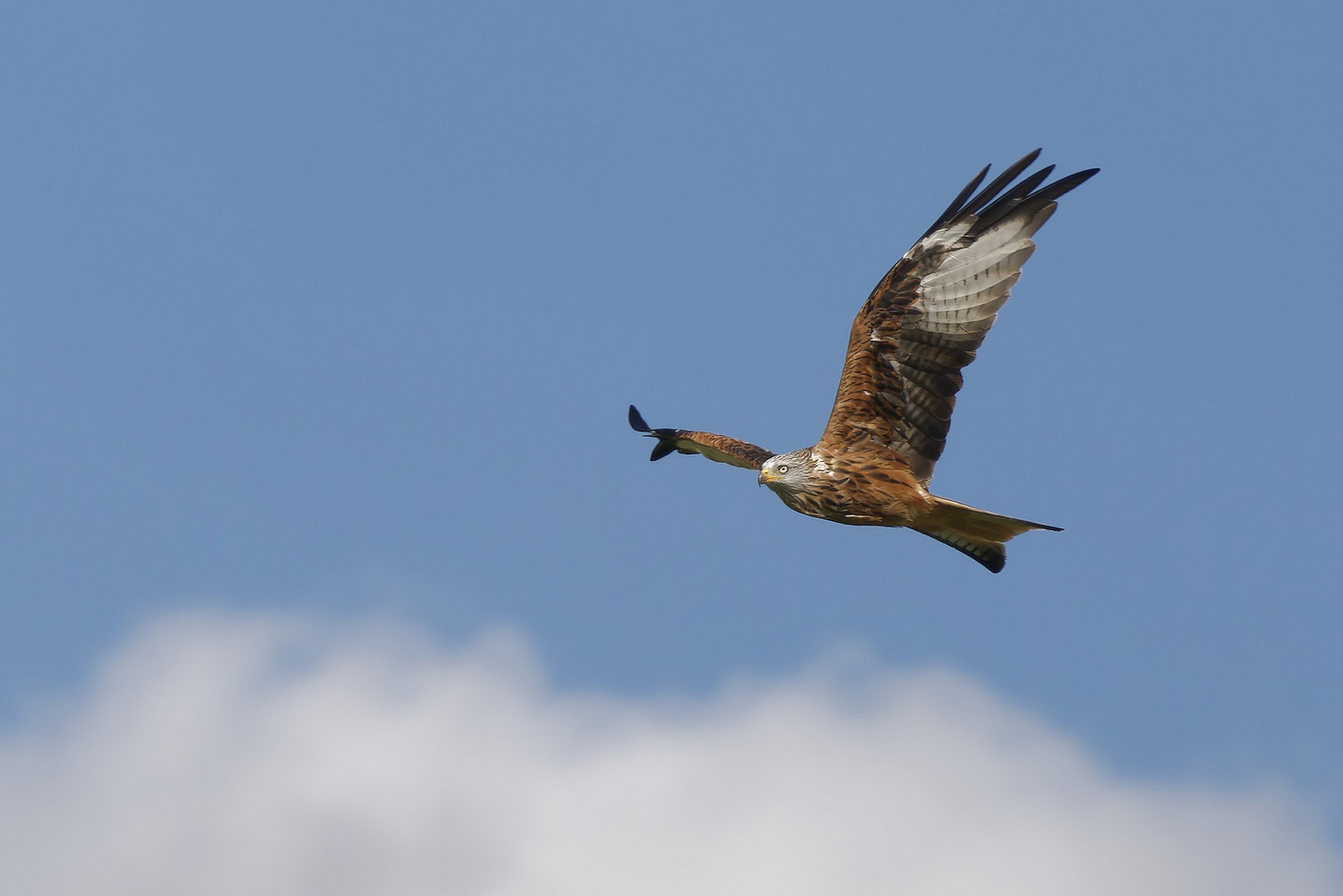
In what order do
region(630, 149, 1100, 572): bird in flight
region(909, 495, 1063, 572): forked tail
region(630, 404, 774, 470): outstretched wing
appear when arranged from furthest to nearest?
region(630, 404, 774, 470): outstretched wing
region(630, 149, 1100, 572): bird in flight
region(909, 495, 1063, 572): forked tail

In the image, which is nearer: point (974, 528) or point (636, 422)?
point (974, 528)

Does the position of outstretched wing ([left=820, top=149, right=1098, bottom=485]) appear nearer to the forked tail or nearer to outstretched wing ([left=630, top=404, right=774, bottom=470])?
the forked tail

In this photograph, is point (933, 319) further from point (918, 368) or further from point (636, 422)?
point (636, 422)

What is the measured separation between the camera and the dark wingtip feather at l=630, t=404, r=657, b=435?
13.7 metres

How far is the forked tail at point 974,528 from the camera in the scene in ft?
32.1

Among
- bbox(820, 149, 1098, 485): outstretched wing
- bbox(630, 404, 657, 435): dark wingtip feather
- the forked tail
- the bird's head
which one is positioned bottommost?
the forked tail

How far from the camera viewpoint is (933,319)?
10.3m

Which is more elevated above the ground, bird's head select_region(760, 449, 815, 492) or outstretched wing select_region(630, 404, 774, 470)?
outstretched wing select_region(630, 404, 774, 470)

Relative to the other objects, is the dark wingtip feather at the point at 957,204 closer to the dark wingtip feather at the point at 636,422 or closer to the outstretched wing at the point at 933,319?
the outstretched wing at the point at 933,319

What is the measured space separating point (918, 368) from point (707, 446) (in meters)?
2.62

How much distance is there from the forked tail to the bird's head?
972mm

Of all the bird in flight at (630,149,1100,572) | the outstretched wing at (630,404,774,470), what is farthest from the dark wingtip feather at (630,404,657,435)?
the bird in flight at (630,149,1100,572)

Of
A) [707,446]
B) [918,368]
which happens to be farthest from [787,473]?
[707,446]

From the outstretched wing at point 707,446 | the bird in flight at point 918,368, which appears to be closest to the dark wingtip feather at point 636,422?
the outstretched wing at point 707,446
